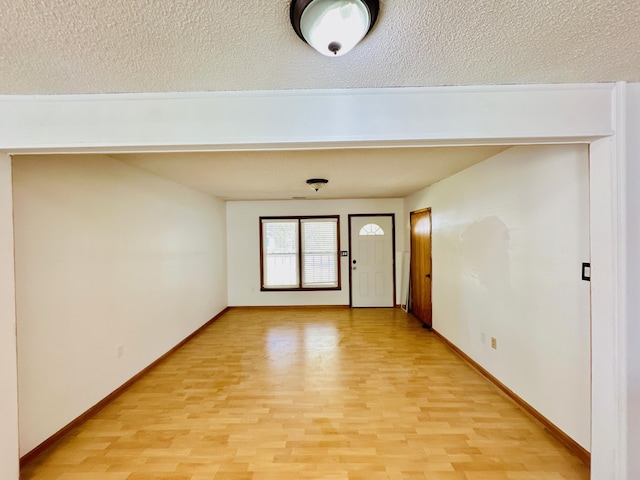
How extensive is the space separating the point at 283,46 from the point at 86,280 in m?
2.49

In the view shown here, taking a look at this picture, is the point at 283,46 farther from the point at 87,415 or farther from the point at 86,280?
the point at 87,415

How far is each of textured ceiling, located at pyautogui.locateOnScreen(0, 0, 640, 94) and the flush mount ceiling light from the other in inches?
2.7

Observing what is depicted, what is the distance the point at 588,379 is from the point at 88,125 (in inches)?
133

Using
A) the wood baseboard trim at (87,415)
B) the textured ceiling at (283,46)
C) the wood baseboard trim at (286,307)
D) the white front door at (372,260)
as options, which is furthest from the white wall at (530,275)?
the wood baseboard trim at (87,415)

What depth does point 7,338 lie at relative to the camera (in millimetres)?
1572

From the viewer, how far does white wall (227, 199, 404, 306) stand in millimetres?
5797

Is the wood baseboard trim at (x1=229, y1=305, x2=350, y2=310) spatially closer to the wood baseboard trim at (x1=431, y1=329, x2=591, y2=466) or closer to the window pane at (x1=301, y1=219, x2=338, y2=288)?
the window pane at (x1=301, y1=219, x2=338, y2=288)

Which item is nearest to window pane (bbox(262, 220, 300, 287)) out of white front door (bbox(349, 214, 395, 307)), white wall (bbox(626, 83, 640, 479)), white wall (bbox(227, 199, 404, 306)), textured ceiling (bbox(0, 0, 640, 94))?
white wall (bbox(227, 199, 404, 306))

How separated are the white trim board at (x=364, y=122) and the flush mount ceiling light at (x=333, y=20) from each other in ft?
1.61

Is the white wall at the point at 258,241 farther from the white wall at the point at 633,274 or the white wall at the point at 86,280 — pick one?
the white wall at the point at 633,274

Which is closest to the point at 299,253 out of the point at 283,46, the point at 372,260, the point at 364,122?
the point at 372,260

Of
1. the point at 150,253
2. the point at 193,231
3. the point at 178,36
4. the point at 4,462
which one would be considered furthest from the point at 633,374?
the point at 193,231

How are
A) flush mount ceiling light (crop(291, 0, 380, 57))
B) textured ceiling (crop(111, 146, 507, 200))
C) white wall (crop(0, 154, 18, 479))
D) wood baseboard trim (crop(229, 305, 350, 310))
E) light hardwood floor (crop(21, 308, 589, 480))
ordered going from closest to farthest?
flush mount ceiling light (crop(291, 0, 380, 57))
white wall (crop(0, 154, 18, 479))
light hardwood floor (crop(21, 308, 589, 480))
textured ceiling (crop(111, 146, 507, 200))
wood baseboard trim (crop(229, 305, 350, 310))

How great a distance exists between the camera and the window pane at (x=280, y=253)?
5.86 m
